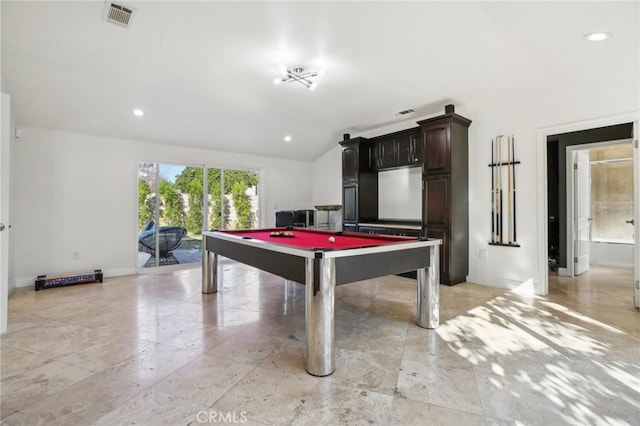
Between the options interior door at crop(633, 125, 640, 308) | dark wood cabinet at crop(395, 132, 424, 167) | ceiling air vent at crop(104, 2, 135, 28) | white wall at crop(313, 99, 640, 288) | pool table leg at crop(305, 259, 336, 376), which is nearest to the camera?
pool table leg at crop(305, 259, 336, 376)

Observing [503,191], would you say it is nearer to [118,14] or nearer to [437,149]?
[437,149]

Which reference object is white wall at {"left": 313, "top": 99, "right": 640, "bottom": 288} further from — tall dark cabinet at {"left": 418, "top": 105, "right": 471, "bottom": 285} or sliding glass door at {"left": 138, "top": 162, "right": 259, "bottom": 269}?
sliding glass door at {"left": 138, "top": 162, "right": 259, "bottom": 269}

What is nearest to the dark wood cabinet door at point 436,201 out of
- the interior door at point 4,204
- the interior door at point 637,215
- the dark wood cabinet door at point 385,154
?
the dark wood cabinet door at point 385,154

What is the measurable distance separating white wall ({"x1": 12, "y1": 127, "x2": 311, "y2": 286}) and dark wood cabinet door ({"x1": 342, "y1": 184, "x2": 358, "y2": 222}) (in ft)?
10.1

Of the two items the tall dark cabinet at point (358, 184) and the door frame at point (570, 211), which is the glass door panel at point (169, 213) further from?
the door frame at point (570, 211)

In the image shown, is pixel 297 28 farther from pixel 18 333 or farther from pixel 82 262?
pixel 82 262

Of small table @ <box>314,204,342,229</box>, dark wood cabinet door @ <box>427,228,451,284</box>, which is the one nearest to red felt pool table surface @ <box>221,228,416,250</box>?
dark wood cabinet door @ <box>427,228,451,284</box>

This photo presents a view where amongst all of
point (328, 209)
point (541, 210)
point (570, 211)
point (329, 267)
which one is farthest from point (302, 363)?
point (570, 211)

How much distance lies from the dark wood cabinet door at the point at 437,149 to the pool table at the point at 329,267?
1873 millimetres

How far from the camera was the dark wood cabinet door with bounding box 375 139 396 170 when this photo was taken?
521 centimetres

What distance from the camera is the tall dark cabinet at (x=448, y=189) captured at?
163 inches

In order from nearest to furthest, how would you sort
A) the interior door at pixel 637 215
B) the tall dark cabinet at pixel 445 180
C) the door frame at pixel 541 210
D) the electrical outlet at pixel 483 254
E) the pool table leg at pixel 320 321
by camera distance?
the pool table leg at pixel 320 321
the interior door at pixel 637 215
the door frame at pixel 541 210
the tall dark cabinet at pixel 445 180
the electrical outlet at pixel 483 254

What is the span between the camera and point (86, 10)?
8.15ft

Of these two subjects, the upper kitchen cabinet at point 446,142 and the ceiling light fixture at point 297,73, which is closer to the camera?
the ceiling light fixture at point 297,73
